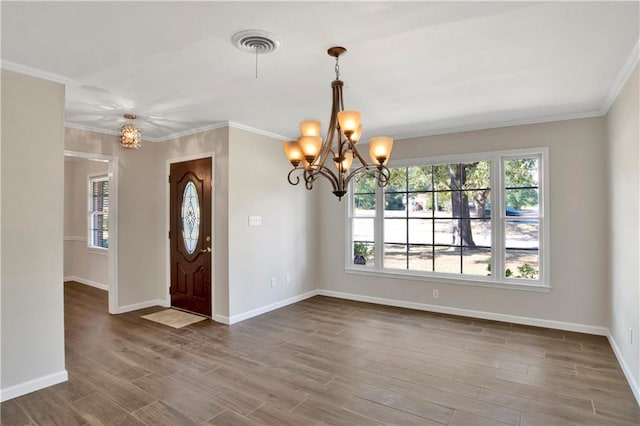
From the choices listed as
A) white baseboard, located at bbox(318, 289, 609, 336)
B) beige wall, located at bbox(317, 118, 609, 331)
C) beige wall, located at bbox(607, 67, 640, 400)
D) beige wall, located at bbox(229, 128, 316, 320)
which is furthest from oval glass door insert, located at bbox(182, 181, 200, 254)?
beige wall, located at bbox(607, 67, 640, 400)

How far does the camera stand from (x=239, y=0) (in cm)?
192

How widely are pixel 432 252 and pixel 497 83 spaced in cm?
260

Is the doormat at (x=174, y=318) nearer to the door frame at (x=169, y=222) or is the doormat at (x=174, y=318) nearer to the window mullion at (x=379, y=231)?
the door frame at (x=169, y=222)

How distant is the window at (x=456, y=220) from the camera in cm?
448

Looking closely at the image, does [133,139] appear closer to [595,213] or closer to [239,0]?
[239,0]

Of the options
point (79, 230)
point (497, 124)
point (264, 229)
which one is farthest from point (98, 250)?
point (497, 124)

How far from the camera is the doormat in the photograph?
14.8 ft

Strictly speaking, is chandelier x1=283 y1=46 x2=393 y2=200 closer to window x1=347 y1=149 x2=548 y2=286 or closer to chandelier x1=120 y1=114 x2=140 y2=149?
window x1=347 y1=149 x2=548 y2=286

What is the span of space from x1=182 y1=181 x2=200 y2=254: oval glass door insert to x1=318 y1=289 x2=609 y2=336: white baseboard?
7.62 feet

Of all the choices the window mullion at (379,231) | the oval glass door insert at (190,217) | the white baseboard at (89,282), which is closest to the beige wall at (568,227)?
the window mullion at (379,231)

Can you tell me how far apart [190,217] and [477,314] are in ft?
13.7

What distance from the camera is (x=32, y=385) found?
2787 mm

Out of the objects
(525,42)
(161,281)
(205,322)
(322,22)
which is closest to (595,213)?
(525,42)

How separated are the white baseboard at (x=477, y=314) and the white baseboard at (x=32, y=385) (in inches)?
150
